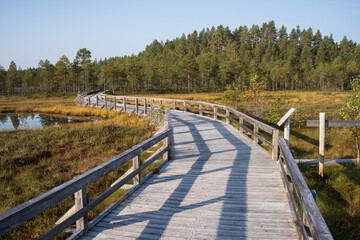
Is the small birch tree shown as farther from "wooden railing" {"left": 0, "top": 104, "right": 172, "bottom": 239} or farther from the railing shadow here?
"wooden railing" {"left": 0, "top": 104, "right": 172, "bottom": 239}


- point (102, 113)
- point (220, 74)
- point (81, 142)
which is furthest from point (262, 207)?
point (220, 74)

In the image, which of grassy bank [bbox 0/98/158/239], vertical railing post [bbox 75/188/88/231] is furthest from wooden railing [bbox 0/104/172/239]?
grassy bank [bbox 0/98/158/239]

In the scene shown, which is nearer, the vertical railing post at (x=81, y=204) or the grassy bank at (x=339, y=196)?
the vertical railing post at (x=81, y=204)

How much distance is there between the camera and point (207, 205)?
14.5 ft

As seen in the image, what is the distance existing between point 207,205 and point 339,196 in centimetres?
485

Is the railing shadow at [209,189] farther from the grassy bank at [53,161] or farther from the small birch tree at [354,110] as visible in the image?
the small birch tree at [354,110]

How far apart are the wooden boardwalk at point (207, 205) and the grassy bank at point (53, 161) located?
3.22ft

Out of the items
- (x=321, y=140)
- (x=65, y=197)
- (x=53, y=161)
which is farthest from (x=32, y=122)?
(x=321, y=140)

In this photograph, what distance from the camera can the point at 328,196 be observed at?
22.2 feet

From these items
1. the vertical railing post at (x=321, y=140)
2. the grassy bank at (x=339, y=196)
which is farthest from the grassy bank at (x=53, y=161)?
the vertical railing post at (x=321, y=140)

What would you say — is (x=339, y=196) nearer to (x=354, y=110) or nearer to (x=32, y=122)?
(x=354, y=110)

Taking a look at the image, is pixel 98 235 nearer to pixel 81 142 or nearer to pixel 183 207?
pixel 183 207

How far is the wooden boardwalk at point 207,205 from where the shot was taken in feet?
11.7

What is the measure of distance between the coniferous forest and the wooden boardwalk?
47686mm
